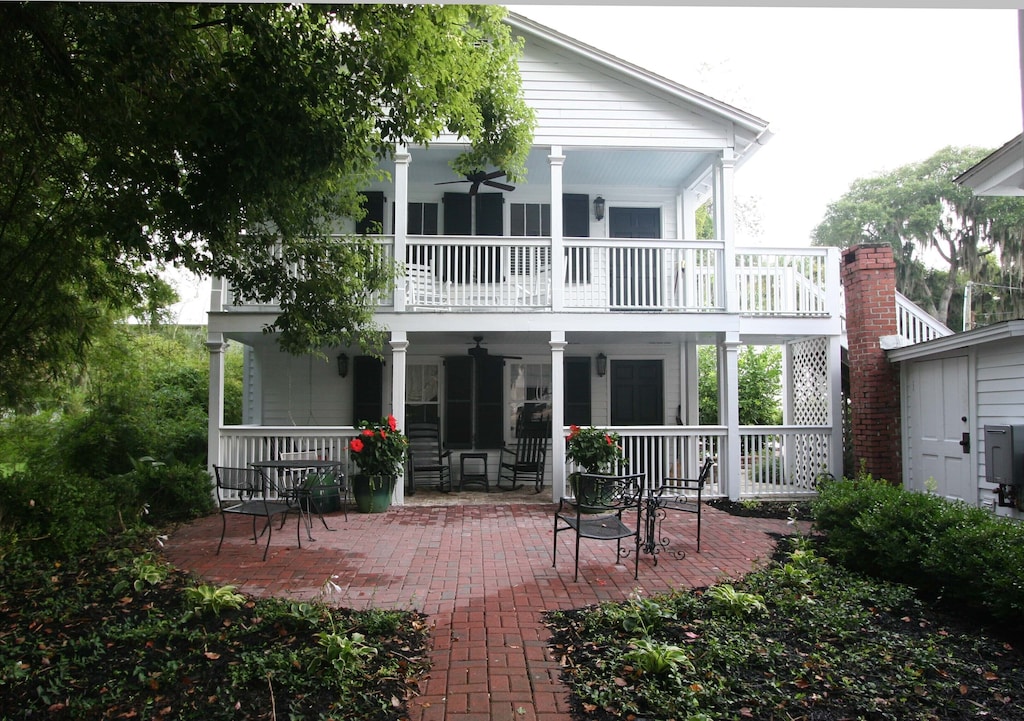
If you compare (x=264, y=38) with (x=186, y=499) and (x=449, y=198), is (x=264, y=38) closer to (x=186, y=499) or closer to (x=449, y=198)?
(x=186, y=499)

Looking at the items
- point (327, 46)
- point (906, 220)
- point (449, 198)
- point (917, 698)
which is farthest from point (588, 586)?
point (906, 220)

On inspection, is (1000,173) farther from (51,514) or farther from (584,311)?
(51,514)

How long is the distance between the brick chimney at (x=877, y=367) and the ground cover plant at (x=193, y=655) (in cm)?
728

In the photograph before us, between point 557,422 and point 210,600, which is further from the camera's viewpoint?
point 557,422

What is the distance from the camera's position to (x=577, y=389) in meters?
11.4

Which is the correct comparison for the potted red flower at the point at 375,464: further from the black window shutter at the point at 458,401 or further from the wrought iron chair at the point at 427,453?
the black window shutter at the point at 458,401

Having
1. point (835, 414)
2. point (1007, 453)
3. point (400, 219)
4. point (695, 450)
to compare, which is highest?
point (400, 219)

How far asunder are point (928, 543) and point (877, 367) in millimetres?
4525

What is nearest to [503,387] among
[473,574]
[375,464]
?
[375,464]

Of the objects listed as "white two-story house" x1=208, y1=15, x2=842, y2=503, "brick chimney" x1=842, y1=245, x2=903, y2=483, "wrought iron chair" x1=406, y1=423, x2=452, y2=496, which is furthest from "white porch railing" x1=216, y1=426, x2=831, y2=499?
"wrought iron chair" x1=406, y1=423, x2=452, y2=496

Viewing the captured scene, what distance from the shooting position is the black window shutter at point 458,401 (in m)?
11.1

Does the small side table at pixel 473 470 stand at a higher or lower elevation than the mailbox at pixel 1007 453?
lower

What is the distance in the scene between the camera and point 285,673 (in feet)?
11.5

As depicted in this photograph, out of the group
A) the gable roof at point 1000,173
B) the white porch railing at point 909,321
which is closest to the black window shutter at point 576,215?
the white porch railing at point 909,321
